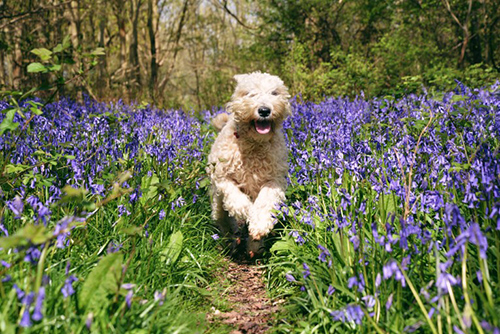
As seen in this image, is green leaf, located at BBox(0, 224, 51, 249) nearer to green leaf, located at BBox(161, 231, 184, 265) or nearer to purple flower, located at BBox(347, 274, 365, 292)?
purple flower, located at BBox(347, 274, 365, 292)

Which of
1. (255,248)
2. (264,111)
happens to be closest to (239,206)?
(255,248)

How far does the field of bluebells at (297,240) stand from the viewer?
1766 mm

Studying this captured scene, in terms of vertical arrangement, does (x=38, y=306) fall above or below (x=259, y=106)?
below

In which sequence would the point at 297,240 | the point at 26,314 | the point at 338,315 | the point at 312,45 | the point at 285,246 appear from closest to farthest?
the point at 26,314 < the point at 338,315 < the point at 297,240 < the point at 285,246 < the point at 312,45

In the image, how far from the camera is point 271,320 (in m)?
2.72

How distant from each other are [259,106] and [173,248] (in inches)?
64.8

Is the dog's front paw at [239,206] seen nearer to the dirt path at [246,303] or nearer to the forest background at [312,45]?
the dirt path at [246,303]

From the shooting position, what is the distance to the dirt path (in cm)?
265

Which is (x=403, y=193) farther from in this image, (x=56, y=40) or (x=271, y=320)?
(x=56, y=40)

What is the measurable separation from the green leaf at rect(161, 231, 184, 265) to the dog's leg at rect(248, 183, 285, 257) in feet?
2.28

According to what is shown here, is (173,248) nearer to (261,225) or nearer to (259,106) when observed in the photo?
(261,225)

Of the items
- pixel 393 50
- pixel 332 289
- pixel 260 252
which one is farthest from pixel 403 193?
pixel 393 50

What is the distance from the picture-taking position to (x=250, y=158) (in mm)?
4168

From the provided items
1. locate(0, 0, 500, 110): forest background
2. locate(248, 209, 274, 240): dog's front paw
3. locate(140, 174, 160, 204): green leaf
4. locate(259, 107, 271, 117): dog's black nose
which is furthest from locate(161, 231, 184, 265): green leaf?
locate(0, 0, 500, 110): forest background
